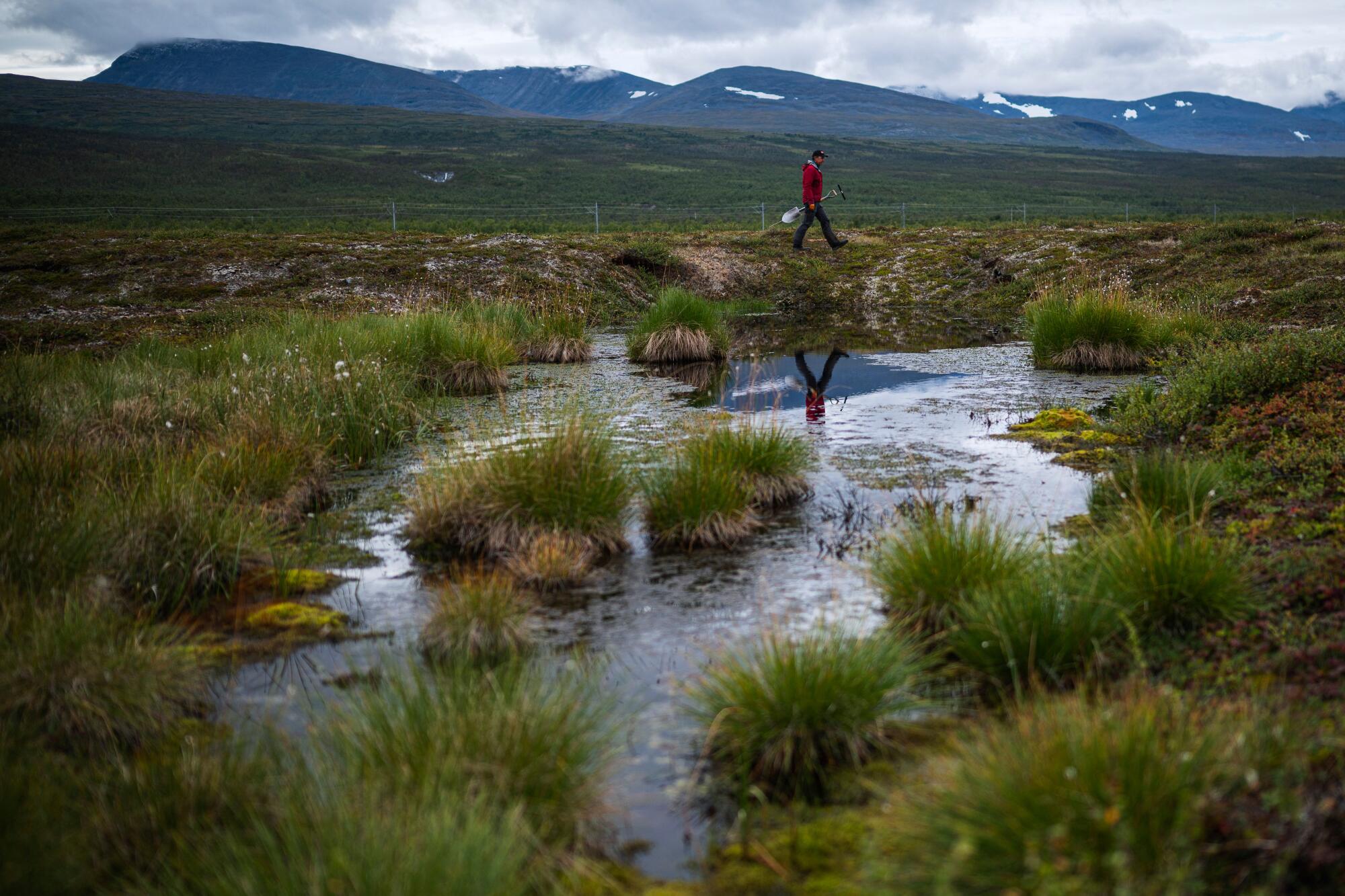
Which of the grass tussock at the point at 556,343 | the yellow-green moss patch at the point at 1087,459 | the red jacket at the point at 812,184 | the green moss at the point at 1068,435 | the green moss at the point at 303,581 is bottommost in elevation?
the green moss at the point at 303,581

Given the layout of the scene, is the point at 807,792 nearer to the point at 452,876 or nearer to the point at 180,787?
the point at 452,876

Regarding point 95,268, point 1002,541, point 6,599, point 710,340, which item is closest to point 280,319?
point 710,340

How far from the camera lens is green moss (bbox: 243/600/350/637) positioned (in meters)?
6.03

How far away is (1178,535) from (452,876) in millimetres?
4218

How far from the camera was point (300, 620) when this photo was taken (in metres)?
6.16

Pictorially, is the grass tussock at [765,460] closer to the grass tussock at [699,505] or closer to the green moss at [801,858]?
the grass tussock at [699,505]

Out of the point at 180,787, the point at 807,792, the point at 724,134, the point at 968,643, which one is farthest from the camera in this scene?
the point at 724,134

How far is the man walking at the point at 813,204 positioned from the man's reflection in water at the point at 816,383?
7.46 meters

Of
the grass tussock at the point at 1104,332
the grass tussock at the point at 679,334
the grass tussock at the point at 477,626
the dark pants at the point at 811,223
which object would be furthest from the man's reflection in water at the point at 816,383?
the dark pants at the point at 811,223

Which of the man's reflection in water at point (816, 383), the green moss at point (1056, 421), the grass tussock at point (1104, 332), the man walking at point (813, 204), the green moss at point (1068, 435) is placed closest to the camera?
the green moss at point (1068, 435)

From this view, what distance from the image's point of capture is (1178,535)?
5.48 meters

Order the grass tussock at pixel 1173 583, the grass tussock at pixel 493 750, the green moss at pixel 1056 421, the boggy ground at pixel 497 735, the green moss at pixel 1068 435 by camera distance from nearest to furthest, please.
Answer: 1. the boggy ground at pixel 497 735
2. the grass tussock at pixel 493 750
3. the grass tussock at pixel 1173 583
4. the green moss at pixel 1068 435
5. the green moss at pixel 1056 421

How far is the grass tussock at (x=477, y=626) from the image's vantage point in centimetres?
549

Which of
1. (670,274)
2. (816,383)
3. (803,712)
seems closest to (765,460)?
(803,712)
